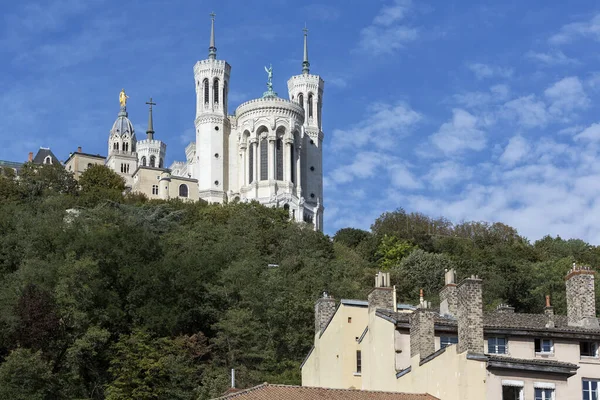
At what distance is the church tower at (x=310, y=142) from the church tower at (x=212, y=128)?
29.2 ft

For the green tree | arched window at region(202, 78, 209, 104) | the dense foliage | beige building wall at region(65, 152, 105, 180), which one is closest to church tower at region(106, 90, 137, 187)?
beige building wall at region(65, 152, 105, 180)

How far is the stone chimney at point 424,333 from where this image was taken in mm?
36062

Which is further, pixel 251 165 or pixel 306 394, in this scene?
pixel 251 165

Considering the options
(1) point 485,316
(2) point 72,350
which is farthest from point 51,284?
(1) point 485,316

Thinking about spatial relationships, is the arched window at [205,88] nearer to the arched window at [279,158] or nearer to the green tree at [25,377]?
the arched window at [279,158]

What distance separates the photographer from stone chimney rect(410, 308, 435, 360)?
118 feet

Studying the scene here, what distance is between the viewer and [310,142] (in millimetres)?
143500

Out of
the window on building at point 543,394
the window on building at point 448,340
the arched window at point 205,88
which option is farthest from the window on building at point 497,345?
the arched window at point 205,88

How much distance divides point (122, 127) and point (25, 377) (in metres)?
127

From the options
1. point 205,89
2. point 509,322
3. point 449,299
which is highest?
point 205,89

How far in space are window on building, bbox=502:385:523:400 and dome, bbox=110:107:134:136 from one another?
148m

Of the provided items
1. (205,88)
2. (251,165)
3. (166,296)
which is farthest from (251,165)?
(166,296)

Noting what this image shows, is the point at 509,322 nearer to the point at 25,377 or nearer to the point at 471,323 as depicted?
the point at 471,323

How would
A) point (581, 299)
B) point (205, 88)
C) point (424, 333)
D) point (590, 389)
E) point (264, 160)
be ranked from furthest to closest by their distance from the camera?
point (205, 88) < point (264, 160) < point (581, 299) < point (590, 389) < point (424, 333)
